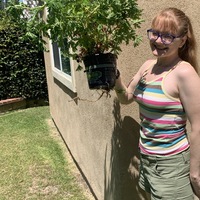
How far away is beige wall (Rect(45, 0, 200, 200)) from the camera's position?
7.39 feet

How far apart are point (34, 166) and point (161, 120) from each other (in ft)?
12.3

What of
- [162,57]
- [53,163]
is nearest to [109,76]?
[162,57]

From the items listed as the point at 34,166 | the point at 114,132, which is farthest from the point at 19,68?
the point at 114,132

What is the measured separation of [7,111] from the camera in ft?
32.4

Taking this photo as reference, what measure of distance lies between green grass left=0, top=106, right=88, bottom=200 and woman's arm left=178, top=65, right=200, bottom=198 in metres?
2.72

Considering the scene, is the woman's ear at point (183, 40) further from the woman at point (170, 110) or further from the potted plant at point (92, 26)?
the potted plant at point (92, 26)

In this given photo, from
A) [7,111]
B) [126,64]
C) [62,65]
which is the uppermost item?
[126,64]

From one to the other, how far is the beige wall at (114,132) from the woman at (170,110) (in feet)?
0.53

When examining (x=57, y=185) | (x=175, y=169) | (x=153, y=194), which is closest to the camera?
(x=175, y=169)

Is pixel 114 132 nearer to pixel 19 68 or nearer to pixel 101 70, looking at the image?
pixel 101 70

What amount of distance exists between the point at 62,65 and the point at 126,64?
327 centimetres

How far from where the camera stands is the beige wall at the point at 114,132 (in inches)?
88.7

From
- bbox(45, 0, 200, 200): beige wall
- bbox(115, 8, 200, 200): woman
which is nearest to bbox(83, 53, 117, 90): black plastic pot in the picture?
bbox(115, 8, 200, 200): woman

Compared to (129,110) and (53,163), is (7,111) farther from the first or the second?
(129,110)
